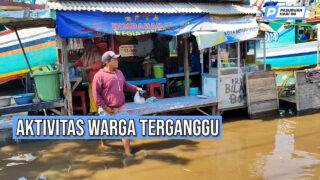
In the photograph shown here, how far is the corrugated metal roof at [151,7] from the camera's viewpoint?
21.8ft

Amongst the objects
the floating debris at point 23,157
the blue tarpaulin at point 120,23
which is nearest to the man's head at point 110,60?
the blue tarpaulin at point 120,23

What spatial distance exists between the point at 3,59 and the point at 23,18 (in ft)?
23.2

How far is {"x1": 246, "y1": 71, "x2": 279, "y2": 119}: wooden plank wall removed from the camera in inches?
341

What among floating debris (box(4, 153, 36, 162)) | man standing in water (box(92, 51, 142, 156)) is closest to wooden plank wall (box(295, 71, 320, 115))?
man standing in water (box(92, 51, 142, 156))

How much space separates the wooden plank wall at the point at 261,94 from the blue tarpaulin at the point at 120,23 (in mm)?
2320

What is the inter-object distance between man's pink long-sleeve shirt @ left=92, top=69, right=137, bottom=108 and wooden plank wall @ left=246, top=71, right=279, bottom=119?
459 cm

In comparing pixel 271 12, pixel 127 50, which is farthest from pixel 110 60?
pixel 271 12

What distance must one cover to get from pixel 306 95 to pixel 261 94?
1.53m

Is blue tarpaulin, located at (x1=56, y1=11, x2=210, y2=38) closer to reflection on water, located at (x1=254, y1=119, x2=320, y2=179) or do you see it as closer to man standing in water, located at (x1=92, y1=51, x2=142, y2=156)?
man standing in water, located at (x1=92, y1=51, x2=142, y2=156)

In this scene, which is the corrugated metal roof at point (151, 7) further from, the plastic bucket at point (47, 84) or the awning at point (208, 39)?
the plastic bucket at point (47, 84)

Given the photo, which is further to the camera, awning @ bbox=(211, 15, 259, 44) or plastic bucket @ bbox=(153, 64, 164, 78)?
plastic bucket @ bbox=(153, 64, 164, 78)

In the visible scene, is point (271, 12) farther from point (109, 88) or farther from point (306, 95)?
point (109, 88)

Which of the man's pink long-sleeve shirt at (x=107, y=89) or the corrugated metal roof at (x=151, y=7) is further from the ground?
the corrugated metal roof at (x=151, y=7)

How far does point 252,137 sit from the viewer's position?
7.08m
